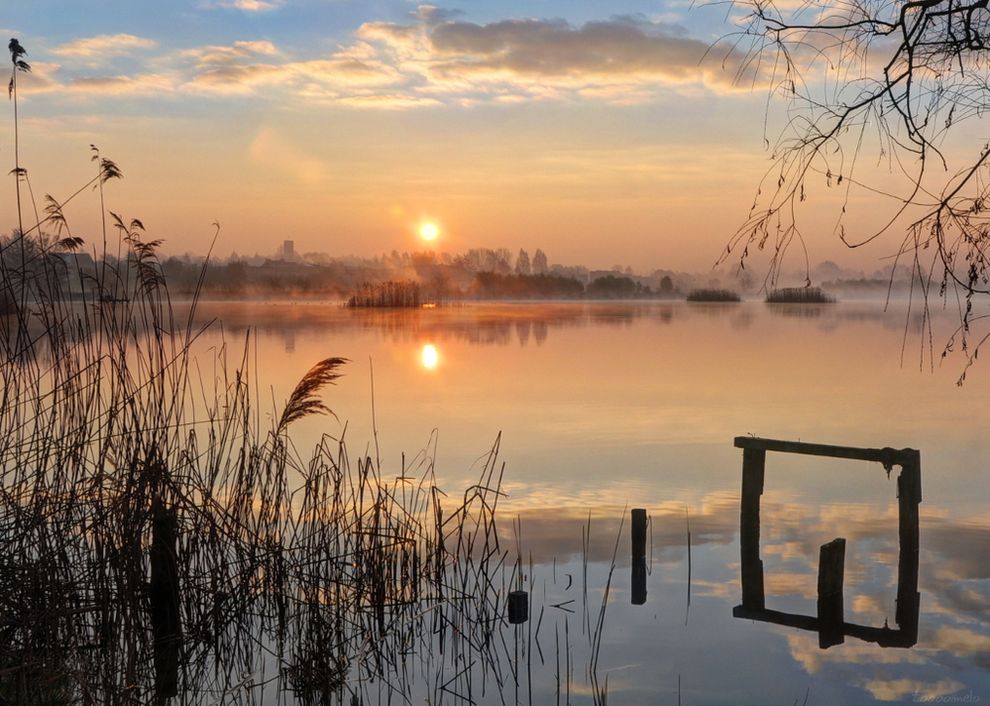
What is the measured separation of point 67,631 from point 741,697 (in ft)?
15.1

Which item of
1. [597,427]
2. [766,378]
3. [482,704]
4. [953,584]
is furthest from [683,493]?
[766,378]

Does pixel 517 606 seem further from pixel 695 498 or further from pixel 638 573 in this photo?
pixel 695 498

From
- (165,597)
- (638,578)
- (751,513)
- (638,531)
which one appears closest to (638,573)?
(638,578)

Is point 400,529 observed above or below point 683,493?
above

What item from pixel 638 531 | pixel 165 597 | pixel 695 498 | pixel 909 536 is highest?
pixel 165 597

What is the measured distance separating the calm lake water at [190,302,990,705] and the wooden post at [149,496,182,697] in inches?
80.9

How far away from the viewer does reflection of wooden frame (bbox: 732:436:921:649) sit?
336 inches

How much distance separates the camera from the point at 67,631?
614 cm

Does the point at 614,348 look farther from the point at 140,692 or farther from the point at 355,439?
the point at 140,692

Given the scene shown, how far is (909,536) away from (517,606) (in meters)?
4.67

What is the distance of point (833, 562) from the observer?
8.55 m

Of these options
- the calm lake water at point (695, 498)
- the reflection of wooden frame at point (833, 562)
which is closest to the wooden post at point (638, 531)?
the calm lake water at point (695, 498)

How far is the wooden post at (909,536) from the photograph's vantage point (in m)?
9.40

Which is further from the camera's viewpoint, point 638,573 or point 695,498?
point 695,498
